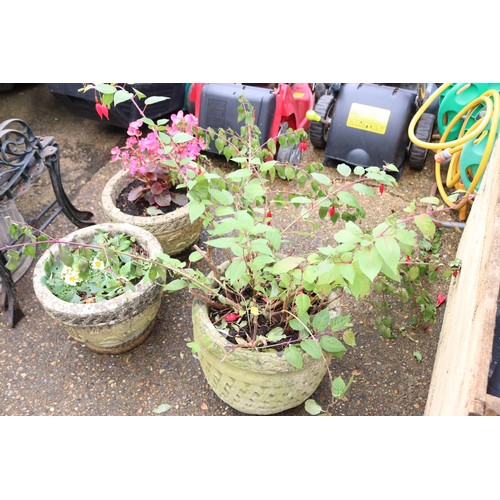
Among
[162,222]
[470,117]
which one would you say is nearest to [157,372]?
[162,222]

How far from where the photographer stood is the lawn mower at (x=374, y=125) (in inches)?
113

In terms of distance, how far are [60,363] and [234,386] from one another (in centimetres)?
97

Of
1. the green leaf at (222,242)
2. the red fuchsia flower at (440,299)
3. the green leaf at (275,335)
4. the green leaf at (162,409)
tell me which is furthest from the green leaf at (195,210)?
the red fuchsia flower at (440,299)

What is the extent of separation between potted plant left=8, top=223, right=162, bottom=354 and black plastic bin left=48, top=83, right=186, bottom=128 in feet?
3.78

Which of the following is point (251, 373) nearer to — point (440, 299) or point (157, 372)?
point (157, 372)

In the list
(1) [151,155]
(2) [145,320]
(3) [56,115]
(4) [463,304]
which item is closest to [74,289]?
(2) [145,320]

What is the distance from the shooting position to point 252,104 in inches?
112

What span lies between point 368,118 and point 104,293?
75.7 inches

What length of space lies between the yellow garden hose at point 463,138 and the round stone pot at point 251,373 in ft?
3.67

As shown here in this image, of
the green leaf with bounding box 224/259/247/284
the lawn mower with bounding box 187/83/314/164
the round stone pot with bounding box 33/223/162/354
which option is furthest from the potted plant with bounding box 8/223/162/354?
the lawn mower with bounding box 187/83/314/164

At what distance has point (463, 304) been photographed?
147 cm

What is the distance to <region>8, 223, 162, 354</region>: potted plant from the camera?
1.82 m

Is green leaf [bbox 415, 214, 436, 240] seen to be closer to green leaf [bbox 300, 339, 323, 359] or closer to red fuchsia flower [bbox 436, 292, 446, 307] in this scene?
green leaf [bbox 300, 339, 323, 359]

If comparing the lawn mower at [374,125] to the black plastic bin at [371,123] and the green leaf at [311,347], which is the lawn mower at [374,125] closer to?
the black plastic bin at [371,123]
